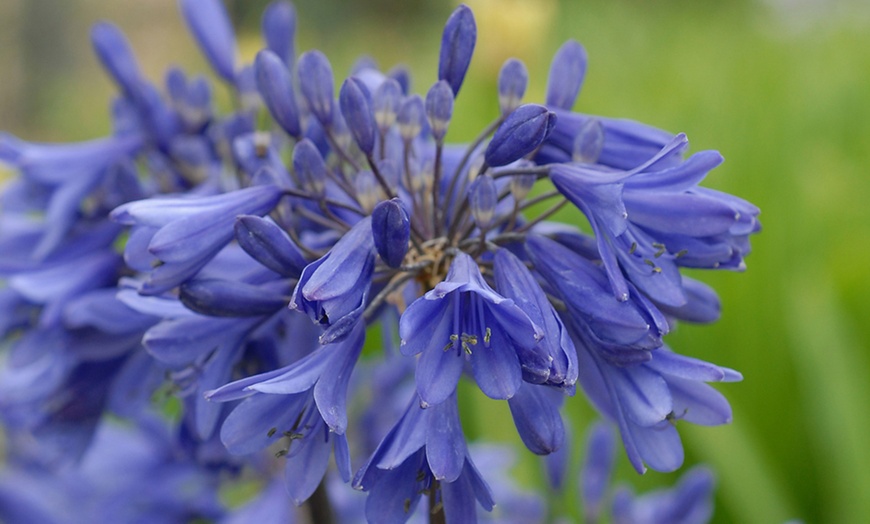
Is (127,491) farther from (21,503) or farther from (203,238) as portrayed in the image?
(203,238)

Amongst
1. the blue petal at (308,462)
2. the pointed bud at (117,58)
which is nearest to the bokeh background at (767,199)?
the blue petal at (308,462)

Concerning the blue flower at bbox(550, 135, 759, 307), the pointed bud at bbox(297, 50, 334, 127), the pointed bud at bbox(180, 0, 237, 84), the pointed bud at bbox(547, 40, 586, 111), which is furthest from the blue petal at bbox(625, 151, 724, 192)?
the pointed bud at bbox(180, 0, 237, 84)

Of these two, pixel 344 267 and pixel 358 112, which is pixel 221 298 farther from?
pixel 358 112

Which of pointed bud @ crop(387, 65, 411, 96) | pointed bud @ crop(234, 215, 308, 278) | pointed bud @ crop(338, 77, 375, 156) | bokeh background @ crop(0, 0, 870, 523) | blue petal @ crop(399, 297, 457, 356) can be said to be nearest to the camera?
blue petal @ crop(399, 297, 457, 356)

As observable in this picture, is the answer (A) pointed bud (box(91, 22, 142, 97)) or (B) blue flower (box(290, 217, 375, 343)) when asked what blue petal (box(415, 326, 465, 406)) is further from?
(A) pointed bud (box(91, 22, 142, 97))

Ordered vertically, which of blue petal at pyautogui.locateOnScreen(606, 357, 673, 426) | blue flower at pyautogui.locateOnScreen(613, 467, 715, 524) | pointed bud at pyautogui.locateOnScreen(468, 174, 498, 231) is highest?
pointed bud at pyautogui.locateOnScreen(468, 174, 498, 231)

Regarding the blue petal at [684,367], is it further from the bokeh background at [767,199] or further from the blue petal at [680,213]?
the bokeh background at [767,199]
